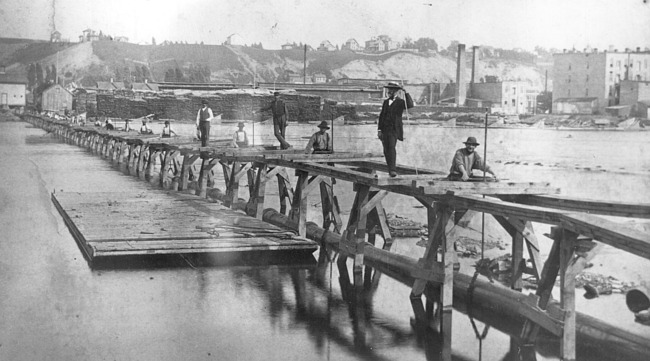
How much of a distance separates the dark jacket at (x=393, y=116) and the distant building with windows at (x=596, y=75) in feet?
166

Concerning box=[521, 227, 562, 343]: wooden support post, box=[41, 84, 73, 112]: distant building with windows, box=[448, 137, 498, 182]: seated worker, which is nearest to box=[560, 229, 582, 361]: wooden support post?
box=[521, 227, 562, 343]: wooden support post

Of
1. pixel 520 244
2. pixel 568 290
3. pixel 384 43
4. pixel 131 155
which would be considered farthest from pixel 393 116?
pixel 384 43

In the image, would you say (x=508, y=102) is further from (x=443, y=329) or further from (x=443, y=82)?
(x=443, y=329)

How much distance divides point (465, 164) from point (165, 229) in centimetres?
653

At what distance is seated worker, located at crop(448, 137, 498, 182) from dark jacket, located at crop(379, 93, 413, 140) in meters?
0.89

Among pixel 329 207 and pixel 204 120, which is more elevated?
pixel 204 120

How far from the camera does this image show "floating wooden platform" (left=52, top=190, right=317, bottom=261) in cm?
1378

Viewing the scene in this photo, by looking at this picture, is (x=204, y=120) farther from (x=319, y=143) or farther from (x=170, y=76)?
(x=170, y=76)

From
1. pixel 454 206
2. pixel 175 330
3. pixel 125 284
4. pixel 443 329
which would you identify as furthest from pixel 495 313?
pixel 125 284

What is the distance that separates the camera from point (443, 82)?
10406 cm

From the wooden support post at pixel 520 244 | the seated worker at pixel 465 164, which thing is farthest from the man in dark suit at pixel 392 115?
the wooden support post at pixel 520 244

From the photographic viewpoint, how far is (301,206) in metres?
16.0

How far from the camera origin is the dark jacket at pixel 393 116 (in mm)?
11016

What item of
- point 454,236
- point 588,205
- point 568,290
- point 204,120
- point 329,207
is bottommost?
point 329,207
